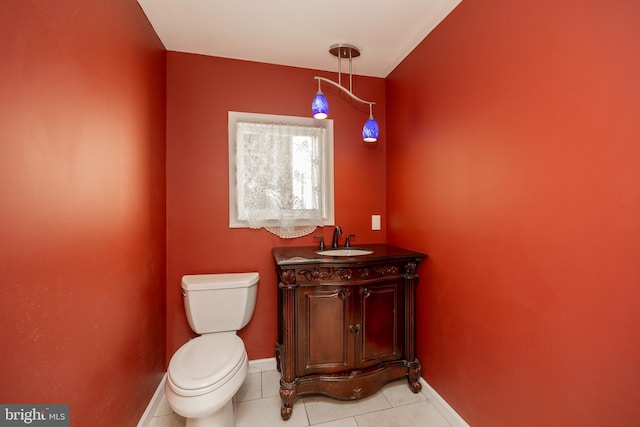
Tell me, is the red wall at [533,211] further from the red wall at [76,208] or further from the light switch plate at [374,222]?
the red wall at [76,208]

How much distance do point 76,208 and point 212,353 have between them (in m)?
1.02

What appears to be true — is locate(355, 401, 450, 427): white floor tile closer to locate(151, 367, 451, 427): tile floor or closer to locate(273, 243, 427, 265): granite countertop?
locate(151, 367, 451, 427): tile floor

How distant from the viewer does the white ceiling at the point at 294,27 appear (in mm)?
1607

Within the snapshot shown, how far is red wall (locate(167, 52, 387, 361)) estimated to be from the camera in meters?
2.07

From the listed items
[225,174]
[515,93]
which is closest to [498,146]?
[515,93]

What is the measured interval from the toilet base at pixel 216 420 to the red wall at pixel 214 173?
0.72 m

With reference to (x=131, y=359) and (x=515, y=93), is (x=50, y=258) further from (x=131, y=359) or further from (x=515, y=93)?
(x=515, y=93)

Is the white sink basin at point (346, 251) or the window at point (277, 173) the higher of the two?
the window at point (277, 173)

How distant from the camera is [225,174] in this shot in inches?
84.8

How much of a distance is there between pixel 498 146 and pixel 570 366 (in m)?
0.96

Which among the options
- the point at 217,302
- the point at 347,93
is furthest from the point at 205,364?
the point at 347,93

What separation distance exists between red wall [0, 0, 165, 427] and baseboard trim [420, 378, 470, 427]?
5.94 feet
